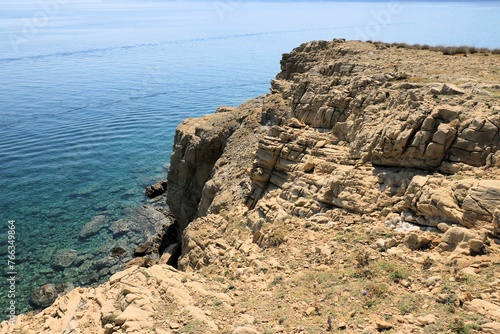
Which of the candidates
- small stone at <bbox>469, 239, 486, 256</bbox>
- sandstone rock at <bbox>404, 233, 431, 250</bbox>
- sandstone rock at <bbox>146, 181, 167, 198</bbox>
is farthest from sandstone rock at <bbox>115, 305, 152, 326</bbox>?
sandstone rock at <bbox>146, 181, 167, 198</bbox>

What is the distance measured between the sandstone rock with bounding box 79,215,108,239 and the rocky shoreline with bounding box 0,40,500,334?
61.2 feet

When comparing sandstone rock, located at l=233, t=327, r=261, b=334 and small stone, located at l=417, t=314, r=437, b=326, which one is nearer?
small stone, located at l=417, t=314, r=437, b=326

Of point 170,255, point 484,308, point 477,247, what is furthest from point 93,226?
point 484,308

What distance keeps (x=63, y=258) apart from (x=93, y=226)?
5.55 m

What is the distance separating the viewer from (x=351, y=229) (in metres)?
15.5

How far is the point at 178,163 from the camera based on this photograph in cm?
3534

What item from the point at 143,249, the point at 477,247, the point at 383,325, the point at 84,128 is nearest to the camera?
the point at 383,325

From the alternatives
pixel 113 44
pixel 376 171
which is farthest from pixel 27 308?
pixel 113 44

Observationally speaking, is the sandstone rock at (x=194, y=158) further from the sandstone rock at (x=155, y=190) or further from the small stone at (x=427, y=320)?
the small stone at (x=427, y=320)

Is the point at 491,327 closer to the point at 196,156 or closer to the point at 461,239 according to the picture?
the point at 461,239

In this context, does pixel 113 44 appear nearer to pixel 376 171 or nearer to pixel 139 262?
pixel 139 262

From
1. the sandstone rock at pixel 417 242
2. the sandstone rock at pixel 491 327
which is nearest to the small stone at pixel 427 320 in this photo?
the sandstone rock at pixel 491 327

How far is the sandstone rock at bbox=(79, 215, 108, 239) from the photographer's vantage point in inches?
1412

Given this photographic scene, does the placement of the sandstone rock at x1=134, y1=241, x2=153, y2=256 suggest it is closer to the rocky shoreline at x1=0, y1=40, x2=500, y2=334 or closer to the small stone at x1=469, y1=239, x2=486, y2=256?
the rocky shoreline at x1=0, y1=40, x2=500, y2=334
